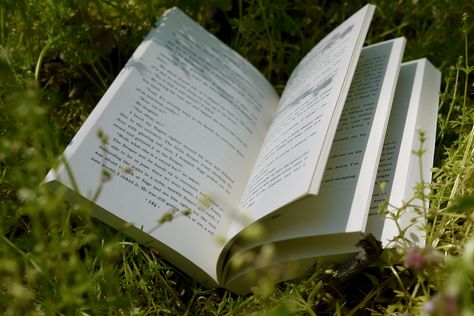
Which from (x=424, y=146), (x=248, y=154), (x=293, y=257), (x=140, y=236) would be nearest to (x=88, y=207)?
(x=140, y=236)

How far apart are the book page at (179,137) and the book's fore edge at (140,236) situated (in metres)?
0.01

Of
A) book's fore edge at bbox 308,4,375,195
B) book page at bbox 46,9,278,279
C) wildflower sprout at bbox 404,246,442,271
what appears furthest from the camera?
book page at bbox 46,9,278,279

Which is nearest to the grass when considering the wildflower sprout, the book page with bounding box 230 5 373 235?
the wildflower sprout

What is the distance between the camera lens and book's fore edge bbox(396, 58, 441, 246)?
96cm

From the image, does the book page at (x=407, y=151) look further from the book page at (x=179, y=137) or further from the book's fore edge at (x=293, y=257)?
the book page at (x=179, y=137)

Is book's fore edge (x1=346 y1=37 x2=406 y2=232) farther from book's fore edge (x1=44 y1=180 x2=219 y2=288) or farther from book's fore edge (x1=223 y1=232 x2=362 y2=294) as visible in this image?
book's fore edge (x1=44 y1=180 x2=219 y2=288)

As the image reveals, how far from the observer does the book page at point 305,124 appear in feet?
3.05

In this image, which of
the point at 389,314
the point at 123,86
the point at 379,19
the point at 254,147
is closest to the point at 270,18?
the point at 379,19

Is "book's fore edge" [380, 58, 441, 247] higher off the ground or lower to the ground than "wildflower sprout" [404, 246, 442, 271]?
higher

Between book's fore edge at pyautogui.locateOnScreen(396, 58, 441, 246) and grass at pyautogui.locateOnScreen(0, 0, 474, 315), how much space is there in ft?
0.08

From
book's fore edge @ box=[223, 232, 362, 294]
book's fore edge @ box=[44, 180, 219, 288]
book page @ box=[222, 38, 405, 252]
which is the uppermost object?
book page @ box=[222, 38, 405, 252]

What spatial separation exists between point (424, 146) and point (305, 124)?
24 cm

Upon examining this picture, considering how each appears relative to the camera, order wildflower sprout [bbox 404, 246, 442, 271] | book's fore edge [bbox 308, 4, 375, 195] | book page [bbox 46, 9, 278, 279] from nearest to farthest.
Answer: wildflower sprout [bbox 404, 246, 442, 271]
book's fore edge [bbox 308, 4, 375, 195]
book page [bbox 46, 9, 278, 279]

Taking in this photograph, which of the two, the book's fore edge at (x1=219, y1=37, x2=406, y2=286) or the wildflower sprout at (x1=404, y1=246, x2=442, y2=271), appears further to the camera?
the book's fore edge at (x1=219, y1=37, x2=406, y2=286)
